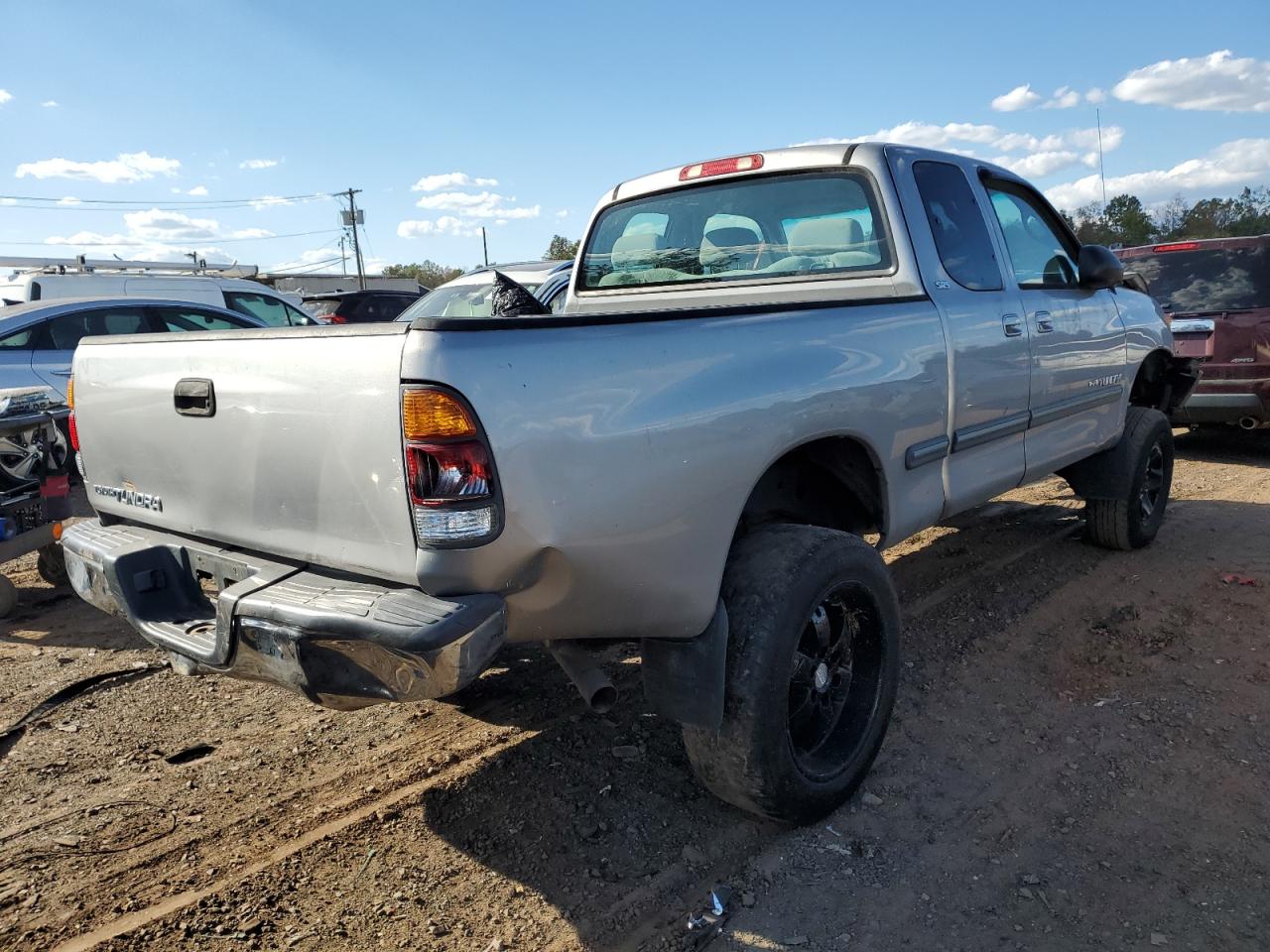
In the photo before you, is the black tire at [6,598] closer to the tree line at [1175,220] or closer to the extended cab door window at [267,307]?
the extended cab door window at [267,307]

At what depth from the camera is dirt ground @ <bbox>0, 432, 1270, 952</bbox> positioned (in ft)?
7.86

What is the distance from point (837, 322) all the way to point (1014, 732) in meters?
1.70

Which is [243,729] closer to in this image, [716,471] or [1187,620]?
[716,471]

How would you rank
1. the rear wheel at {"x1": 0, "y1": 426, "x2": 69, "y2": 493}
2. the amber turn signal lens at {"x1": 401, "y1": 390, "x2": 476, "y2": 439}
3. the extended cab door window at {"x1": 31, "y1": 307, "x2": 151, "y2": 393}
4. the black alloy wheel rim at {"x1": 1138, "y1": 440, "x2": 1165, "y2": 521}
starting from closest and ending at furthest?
1. the amber turn signal lens at {"x1": 401, "y1": 390, "x2": 476, "y2": 439}
2. the rear wheel at {"x1": 0, "y1": 426, "x2": 69, "y2": 493}
3. the black alloy wheel rim at {"x1": 1138, "y1": 440, "x2": 1165, "y2": 521}
4. the extended cab door window at {"x1": 31, "y1": 307, "x2": 151, "y2": 393}

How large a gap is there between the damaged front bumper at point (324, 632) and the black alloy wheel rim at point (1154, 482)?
4.67 metres

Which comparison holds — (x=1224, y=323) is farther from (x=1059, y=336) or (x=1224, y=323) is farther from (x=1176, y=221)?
(x=1176, y=221)

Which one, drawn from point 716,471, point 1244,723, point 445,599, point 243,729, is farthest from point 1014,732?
point 243,729

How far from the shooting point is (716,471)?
2.40m

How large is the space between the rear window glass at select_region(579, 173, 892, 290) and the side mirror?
1.38 m

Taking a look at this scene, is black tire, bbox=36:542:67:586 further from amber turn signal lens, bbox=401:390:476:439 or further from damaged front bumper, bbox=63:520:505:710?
amber turn signal lens, bbox=401:390:476:439

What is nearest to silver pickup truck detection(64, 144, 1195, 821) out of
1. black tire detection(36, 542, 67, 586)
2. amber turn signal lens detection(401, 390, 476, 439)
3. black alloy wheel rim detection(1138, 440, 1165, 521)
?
amber turn signal lens detection(401, 390, 476, 439)

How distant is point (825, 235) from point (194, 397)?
2452mm

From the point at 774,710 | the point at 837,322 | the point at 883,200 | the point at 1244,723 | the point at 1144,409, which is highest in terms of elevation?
the point at 883,200

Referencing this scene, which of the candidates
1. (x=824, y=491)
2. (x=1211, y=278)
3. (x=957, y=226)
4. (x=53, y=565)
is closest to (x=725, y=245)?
(x=957, y=226)
